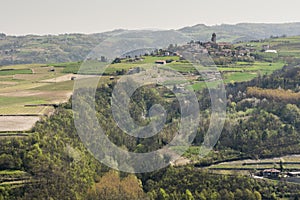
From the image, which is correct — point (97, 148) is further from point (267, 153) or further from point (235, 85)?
point (235, 85)

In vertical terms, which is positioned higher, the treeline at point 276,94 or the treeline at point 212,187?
the treeline at point 276,94

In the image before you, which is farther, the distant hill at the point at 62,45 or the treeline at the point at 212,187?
the distant hill at the point at 62,45

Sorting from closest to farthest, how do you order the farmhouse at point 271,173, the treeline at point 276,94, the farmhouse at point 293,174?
the farmhouse at point 293,174
the farmhouse at point 271,173
the treeline at point 276,94

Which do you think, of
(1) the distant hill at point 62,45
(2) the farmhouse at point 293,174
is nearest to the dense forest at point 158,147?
(2) the farmhouse at point 293,174

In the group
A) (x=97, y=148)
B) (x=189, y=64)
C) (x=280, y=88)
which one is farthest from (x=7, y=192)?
(x=189, y=64)

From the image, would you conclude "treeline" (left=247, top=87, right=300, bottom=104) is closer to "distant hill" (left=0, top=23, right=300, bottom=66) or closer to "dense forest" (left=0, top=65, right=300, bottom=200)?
"dense forest" (left=0, top=65, right=300, bottom=200)

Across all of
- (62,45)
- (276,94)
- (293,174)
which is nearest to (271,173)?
(293,174)

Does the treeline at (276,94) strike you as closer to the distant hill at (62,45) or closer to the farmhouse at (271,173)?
the farmhouse at (271,173)

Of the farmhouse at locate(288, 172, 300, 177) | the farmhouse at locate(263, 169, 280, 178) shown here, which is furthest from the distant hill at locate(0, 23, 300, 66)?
the farmhouse at locate(288, 172, 300, 177)
